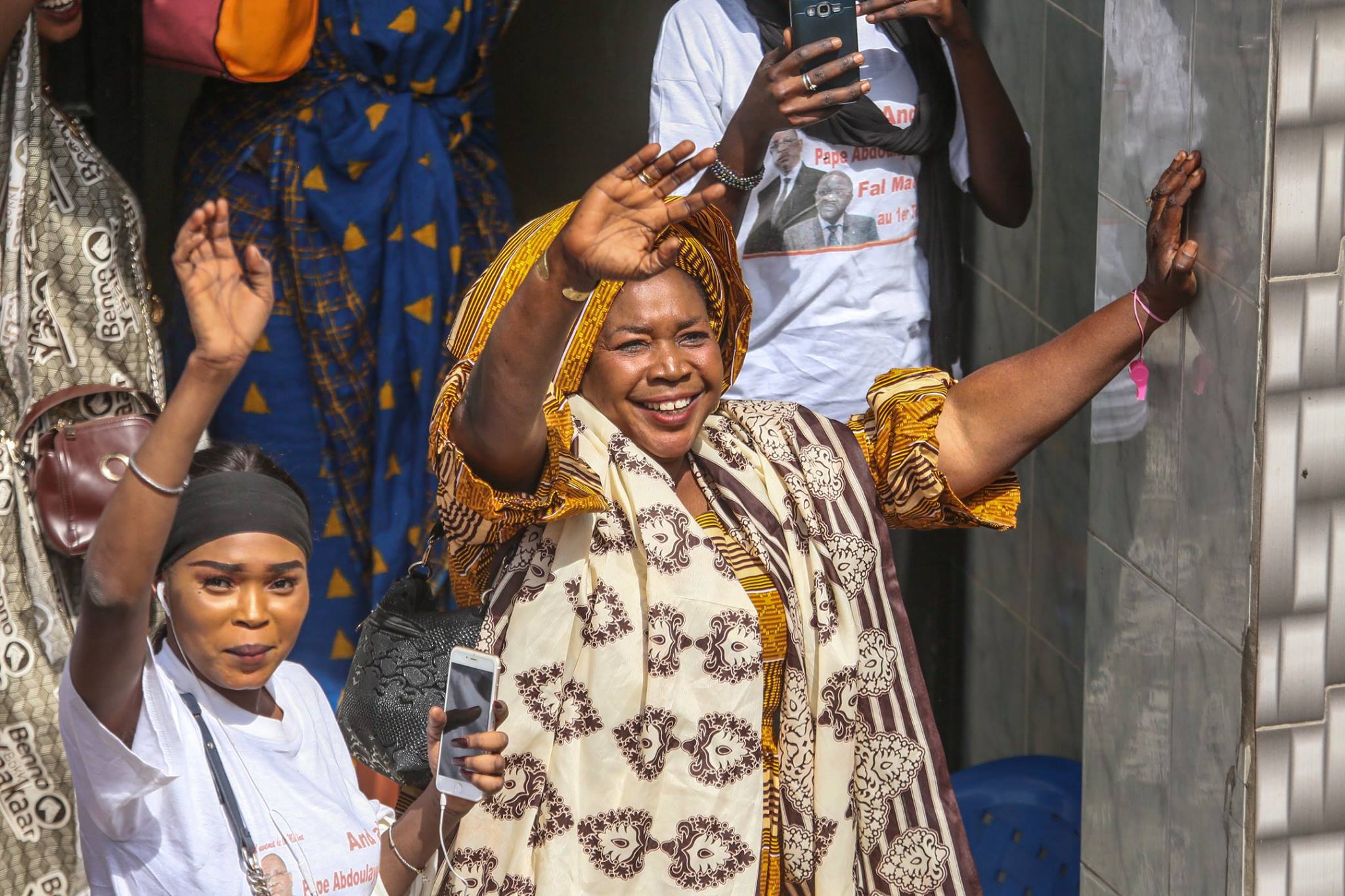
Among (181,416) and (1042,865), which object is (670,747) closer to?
(181,416)

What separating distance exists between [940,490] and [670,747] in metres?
0.63

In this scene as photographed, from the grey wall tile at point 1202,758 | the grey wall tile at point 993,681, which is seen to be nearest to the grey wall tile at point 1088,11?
the grey wall tile at point 993,681

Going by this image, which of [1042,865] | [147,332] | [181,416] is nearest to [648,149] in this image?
[181,416]

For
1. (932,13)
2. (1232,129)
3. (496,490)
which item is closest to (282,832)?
(496,490)

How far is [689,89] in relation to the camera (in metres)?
3.76

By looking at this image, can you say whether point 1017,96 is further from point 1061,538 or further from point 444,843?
point 444,843

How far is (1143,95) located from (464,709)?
4.69 feet

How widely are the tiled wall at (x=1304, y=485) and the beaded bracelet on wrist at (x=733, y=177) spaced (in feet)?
3.93

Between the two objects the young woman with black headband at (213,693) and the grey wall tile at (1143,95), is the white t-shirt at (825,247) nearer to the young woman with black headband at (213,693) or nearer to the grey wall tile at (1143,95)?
the grey wall tile at (1143,95)

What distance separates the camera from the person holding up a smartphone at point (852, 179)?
12.4ft

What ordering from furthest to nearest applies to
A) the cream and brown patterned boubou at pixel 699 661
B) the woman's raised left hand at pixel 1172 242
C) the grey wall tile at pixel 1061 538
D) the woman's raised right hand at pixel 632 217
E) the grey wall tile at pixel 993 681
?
the grey wall tile at pixel 993 681
the grey wall tile at pixel 1061 538
the cream and brown patterned boubou at pixel 699 661
the woman's raised left hand at pixel 1172 242
the woman's raised right hand at pixel 632 217

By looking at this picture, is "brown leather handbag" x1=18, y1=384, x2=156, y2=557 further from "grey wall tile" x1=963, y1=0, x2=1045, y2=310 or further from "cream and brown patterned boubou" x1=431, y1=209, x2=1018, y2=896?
"grey wall tile" x1=963, y1=0, x2=1045, y2=310

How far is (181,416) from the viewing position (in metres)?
2.17

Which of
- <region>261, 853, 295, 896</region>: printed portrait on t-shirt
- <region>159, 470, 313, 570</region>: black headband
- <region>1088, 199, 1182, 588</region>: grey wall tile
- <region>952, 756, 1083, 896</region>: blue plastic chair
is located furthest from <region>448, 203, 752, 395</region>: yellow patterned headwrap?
<region>952, 756, 1083, 896</region>: blue plastic chair
